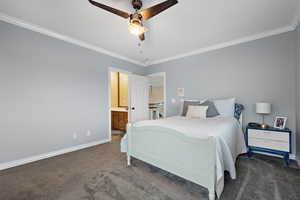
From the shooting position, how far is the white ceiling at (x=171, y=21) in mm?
1793

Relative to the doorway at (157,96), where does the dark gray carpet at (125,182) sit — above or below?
below

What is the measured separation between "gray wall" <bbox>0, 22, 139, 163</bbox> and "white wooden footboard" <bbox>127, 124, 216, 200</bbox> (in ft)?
5.08

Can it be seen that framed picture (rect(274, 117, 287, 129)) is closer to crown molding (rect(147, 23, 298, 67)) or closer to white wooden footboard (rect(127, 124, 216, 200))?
crown molding (rect(147, 23, 298, 67))

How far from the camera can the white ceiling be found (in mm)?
1793

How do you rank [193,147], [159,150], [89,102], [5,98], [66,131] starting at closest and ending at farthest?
[193,147], [159,150], [5,98], [66,131], [89,102]

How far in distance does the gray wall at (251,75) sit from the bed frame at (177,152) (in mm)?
2074

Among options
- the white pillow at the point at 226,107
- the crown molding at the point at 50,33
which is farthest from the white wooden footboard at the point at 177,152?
the crown molding at the point at 50,33

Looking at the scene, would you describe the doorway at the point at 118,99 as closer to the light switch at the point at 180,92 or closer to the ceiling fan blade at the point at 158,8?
the light switch at the point at 180,92

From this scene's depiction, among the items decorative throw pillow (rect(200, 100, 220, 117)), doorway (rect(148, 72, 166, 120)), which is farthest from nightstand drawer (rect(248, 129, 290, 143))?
doorway (rect(148, 72, 166, 120))

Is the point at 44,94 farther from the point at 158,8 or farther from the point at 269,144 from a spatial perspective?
the point at 269,144

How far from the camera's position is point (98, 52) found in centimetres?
333

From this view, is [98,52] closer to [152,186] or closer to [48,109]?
[48,109]

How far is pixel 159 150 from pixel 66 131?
2.21m

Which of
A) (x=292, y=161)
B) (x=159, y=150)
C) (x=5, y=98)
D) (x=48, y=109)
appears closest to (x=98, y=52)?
(x=48, y=109)
